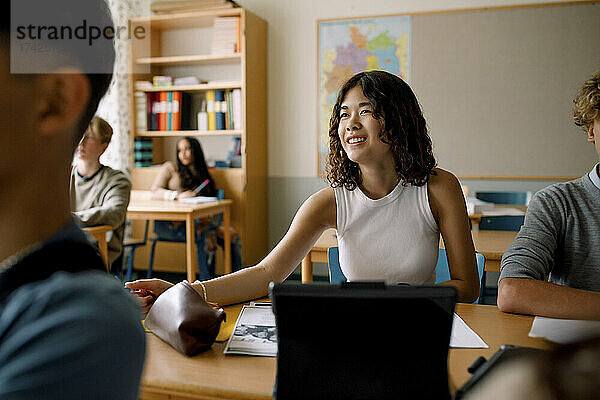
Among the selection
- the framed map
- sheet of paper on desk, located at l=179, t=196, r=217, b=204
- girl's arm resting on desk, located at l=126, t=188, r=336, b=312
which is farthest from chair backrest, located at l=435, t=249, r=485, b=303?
the framed map

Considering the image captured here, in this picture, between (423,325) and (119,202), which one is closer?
(423,325)

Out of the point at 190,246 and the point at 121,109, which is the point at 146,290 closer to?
the point at 190,246

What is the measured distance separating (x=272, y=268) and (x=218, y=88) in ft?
12.1

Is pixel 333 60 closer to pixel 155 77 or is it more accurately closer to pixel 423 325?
pixel 155 77

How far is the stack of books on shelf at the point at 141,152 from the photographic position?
A: 5.21 m

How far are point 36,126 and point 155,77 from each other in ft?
16.9

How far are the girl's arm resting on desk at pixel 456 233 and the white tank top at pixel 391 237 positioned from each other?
0.03 meters

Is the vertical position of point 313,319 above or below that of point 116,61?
below

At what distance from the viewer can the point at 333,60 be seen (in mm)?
4895

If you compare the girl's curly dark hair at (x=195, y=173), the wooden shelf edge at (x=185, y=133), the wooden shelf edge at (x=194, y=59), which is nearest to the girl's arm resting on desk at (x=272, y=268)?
the girl's curly dark hair at (x=195, y=173)

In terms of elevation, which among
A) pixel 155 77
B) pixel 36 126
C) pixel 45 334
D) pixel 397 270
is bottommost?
pixel 397 270

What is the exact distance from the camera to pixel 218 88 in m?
4.98

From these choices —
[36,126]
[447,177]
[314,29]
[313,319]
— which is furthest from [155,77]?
[36,126]

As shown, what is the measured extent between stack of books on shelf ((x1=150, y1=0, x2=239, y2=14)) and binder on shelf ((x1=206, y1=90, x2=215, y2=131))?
29.3 inches
